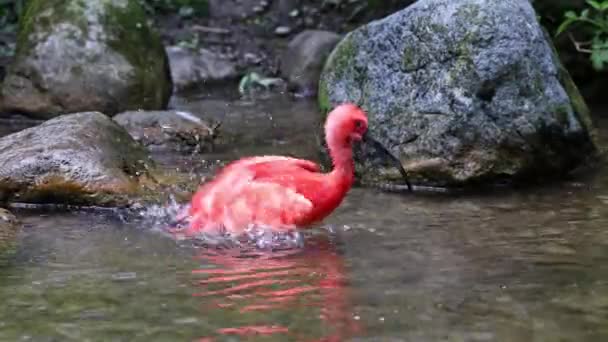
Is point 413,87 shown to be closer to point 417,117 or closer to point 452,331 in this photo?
point 417,117

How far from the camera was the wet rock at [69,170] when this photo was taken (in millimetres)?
6488

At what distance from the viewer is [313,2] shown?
1358 centimetres

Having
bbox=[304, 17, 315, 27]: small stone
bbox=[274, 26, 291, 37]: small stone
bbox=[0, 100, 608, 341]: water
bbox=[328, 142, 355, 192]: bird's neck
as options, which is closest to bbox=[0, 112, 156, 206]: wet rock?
bbox=[0, 100, 608, 341]: water

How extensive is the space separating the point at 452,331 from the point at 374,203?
270cm

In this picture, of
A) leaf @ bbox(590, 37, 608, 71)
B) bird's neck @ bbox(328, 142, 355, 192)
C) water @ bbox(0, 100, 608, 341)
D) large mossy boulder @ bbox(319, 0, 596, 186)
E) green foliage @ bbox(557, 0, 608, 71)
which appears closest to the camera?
water @ bbox(0, 100, 608, 341)

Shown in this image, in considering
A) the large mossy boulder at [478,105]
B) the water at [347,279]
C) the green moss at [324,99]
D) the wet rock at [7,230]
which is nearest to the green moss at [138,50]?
the green moss at [324,99]

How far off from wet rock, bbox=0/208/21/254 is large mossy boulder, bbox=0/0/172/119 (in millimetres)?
3494

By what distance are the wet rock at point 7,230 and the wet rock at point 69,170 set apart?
0.49m

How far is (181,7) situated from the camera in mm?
13594

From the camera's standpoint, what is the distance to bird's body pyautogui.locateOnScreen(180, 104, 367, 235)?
558 cm

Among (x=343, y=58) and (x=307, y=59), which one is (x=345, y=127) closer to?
(x=343, y=58)

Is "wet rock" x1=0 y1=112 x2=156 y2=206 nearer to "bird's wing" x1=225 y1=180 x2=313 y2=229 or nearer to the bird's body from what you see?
the bird's body

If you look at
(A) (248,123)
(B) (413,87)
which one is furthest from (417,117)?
(A) (248,123)

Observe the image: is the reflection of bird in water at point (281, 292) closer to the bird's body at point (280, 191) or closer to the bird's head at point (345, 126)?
the bird's body at point (280, 191)
